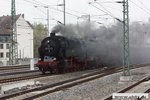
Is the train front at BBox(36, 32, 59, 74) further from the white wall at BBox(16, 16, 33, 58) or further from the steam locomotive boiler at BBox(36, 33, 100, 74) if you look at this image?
the white wall at BBox(16, 16, 33, 58)

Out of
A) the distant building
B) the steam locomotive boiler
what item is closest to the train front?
the steam locomotive boiler

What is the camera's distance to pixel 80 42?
3362cm

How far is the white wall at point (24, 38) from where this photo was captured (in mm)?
100375

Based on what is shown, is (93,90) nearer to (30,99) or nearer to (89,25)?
(30,99)

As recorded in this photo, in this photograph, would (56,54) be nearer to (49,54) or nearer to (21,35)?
(49,54)

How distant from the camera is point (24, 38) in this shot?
104 m

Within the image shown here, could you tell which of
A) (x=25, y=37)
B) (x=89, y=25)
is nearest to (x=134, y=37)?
(x=89, y=25)

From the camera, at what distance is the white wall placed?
100 m

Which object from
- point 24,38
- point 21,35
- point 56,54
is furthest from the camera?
point 24,38

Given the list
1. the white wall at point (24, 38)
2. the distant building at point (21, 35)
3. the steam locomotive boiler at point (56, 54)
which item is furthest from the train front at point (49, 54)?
the white wall at point (24, 38)

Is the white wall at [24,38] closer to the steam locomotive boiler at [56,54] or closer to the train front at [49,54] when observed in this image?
the steam locomotive boiler at [56,54]

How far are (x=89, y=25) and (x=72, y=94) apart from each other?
73.7ft

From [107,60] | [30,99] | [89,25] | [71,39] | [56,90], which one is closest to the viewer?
[30,99]

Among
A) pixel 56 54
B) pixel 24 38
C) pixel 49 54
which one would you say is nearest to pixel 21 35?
pixel 24 38
